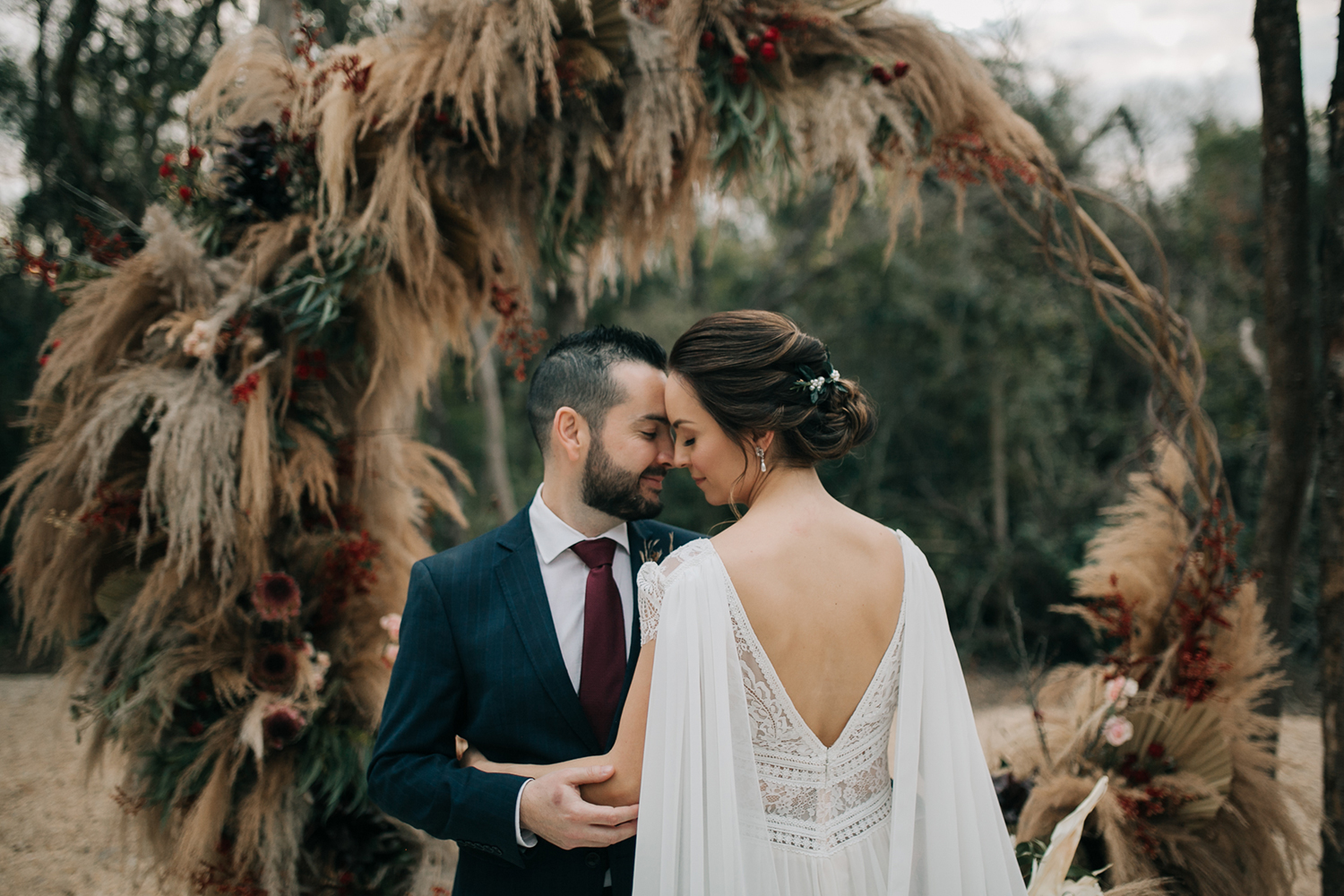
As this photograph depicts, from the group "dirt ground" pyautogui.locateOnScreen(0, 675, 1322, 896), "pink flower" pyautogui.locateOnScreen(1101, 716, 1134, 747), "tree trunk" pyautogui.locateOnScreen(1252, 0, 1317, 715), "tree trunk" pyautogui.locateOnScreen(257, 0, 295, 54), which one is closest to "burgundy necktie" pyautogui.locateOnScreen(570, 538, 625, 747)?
"dirt ground" pyautogui.locateOnScreen(0, 675, 1322, 896)

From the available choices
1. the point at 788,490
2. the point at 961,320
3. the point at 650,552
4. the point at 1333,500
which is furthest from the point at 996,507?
the point at 788,490

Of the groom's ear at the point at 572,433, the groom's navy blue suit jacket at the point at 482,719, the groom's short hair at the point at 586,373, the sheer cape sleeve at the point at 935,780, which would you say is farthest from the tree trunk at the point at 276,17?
the sheer cape sleeve at the point at 935,780

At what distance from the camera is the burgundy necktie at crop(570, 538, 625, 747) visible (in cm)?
197

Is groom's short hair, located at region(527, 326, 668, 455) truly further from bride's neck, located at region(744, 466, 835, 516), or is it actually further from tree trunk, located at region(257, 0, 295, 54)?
tree trunk, located at region(257, 0, 295, 54)

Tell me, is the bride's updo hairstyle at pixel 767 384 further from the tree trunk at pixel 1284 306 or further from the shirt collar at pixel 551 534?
the tree trunk at pixel 1284 306

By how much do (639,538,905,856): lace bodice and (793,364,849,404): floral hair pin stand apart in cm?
41

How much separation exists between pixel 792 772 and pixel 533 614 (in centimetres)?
73

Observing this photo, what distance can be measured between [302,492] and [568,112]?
1814 millimetres

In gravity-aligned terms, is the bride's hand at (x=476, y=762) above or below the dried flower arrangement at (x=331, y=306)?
below

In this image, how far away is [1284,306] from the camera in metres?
3.33

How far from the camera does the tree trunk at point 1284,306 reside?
3.22m

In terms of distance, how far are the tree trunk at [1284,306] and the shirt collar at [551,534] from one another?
3006mm

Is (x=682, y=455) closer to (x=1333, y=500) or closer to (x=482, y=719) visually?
(x=482, y=719)

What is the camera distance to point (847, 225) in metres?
10.5
